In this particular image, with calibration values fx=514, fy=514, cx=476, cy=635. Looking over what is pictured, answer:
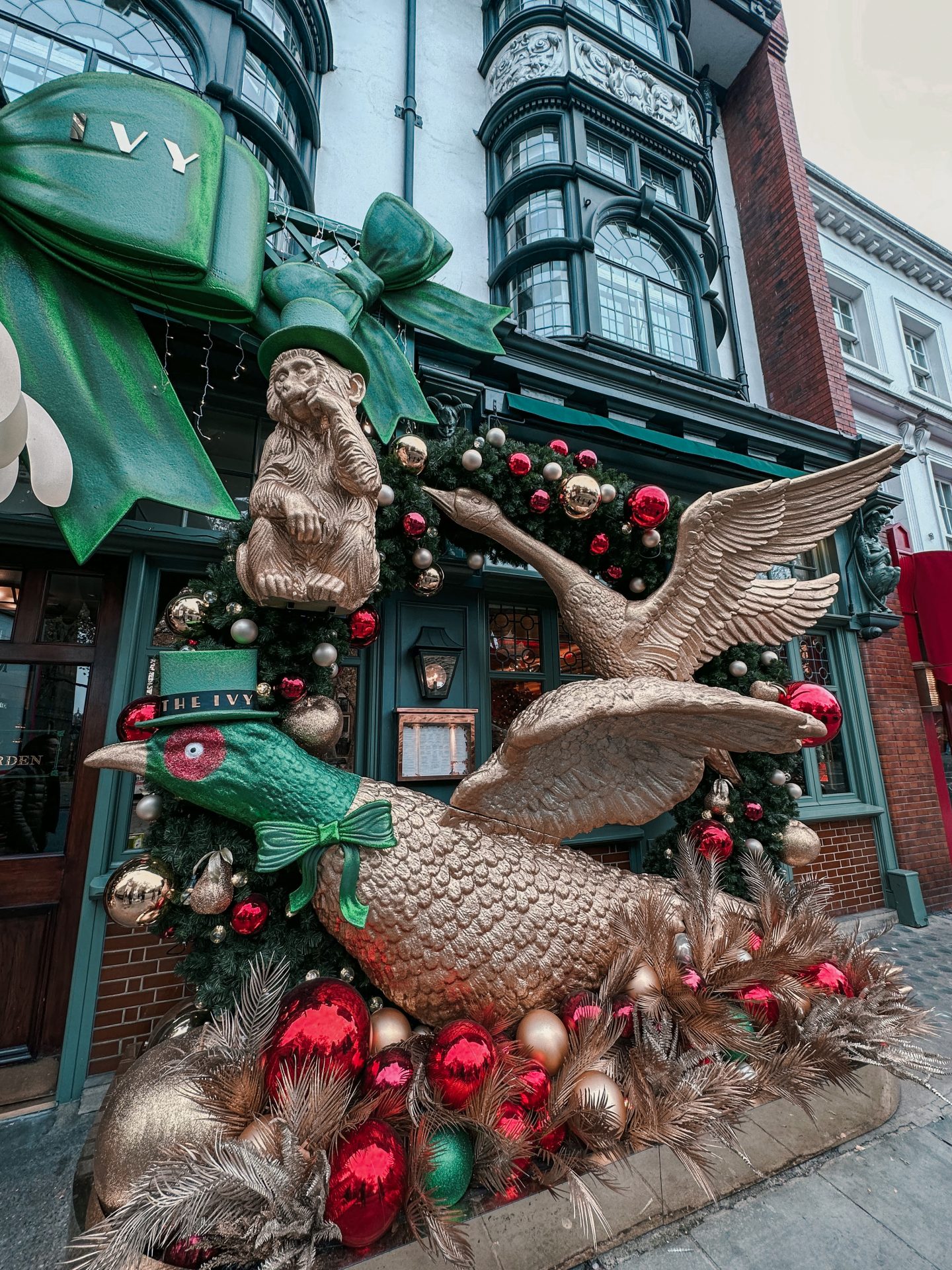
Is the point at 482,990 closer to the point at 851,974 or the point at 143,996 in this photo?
the point at 851,974

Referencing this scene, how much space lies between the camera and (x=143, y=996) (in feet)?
9.59

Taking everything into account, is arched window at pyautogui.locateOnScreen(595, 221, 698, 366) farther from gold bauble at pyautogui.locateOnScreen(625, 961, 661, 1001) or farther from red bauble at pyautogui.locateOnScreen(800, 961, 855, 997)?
gold bauble at pyautogui.locateOnScreen(625, 961, 661, 1001)

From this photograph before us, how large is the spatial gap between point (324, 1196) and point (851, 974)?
2372 mm

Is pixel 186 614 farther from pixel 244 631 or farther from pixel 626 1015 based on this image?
pixel 626 1015

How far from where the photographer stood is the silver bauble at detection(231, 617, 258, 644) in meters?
2.20

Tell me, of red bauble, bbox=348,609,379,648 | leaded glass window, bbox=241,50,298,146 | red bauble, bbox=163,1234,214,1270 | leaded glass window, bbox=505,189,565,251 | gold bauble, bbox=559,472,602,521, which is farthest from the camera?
leaded glass window, bbox=505,189,565,251

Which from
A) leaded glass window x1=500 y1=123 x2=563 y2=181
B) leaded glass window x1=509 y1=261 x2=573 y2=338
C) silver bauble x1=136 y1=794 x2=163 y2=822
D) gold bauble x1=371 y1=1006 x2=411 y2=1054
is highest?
leaded glass window x1=500 y1=123 x2=563 y2=181

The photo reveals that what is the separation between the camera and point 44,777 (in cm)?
304

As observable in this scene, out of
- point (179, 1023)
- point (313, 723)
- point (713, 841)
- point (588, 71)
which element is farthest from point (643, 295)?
point (179, 1023)

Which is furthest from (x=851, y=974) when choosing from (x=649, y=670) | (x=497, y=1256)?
(x=497, y=1256)

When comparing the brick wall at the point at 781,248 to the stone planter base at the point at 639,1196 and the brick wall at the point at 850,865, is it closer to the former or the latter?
the brick wall at the point at 850,865

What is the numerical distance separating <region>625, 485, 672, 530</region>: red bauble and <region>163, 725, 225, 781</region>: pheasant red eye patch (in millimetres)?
2596

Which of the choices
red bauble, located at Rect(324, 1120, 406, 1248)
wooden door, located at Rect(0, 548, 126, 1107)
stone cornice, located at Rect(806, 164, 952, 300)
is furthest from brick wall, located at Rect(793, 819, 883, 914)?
stone cornice, located at Rect(806, 164, 952, 300)

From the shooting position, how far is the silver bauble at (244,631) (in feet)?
7.22
